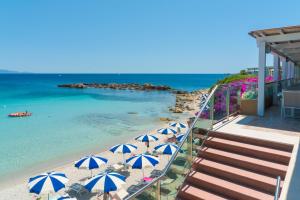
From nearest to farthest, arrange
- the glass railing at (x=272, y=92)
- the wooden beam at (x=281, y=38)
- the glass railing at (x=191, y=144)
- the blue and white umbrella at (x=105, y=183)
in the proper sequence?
the glass railing at (x=191, y=144), the blue and white umbrella at (x=105, y=183), the wooden beam at (x=281, y=38), the glass railing at (x=272, y=92)

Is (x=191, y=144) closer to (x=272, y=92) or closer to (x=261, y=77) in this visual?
(x=261, y=77)

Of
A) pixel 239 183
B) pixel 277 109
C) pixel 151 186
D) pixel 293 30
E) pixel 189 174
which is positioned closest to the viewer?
pixel 151 186

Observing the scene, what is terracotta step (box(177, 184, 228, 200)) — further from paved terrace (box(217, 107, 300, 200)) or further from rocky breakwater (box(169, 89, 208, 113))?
rocky breakwater (box(169, 89, 208, 113))

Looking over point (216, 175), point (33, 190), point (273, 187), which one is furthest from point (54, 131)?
point (273, 187)

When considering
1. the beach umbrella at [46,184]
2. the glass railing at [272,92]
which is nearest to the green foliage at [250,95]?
the glass railing at [272,92]

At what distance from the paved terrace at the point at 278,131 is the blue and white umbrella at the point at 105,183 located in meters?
3.81

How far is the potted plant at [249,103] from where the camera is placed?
10.8 metres

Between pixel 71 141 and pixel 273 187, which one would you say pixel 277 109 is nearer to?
pixel 273 187

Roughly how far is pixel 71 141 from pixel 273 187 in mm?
15806

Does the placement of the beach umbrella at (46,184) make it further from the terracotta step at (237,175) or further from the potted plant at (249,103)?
the potted plant at (249,103)

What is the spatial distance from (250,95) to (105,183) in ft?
23.4

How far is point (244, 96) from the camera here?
36.5ft

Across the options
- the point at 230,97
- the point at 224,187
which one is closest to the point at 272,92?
the point at 230,97

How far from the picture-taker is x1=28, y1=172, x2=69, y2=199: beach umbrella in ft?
27.5
